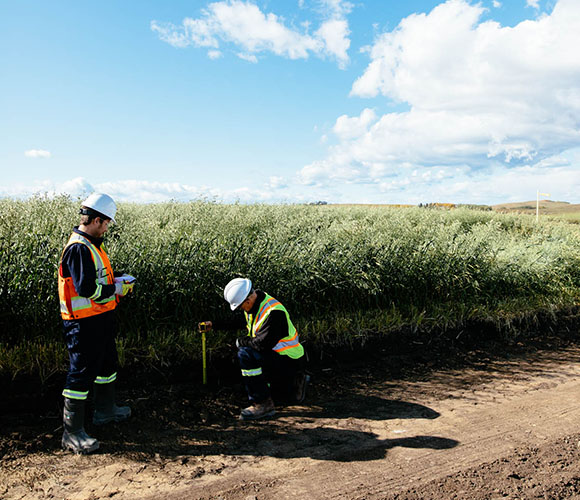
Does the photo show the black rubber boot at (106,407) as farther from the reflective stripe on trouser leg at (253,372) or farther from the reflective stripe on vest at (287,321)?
the reflective stripe on vest at (287,321)

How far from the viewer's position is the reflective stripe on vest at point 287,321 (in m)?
3.89

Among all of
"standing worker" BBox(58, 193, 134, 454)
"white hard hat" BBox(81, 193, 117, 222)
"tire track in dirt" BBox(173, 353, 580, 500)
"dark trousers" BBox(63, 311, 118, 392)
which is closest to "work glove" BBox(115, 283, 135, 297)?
"standing worker" BBox(58, 193, 134, 454)

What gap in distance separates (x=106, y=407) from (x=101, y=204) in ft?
5.32

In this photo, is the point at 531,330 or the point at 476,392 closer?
the point at 476,392

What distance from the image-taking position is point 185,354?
442 cm

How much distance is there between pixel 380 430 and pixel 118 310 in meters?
2.83

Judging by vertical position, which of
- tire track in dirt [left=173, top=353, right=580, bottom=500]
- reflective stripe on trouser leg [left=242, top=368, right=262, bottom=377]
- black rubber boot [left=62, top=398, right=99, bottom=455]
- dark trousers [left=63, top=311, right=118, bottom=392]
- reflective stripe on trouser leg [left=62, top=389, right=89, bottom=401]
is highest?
dark trousers [left=63, top=311, right=118, bottom=392]

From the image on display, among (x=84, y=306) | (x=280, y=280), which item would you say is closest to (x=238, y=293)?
(x=84, y=306)

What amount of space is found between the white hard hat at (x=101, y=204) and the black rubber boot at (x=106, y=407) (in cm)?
138

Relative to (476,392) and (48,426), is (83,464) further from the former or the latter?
(476,392)

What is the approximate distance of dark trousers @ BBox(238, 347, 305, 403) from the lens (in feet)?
12.8

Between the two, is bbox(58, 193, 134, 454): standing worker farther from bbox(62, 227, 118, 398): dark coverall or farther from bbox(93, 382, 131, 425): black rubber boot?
bbox(93, 382, 131, 425): black rubber boot

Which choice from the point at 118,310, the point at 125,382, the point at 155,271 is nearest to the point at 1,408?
the point at 125,382

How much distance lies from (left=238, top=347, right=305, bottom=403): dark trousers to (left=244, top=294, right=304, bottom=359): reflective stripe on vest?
57 mm
